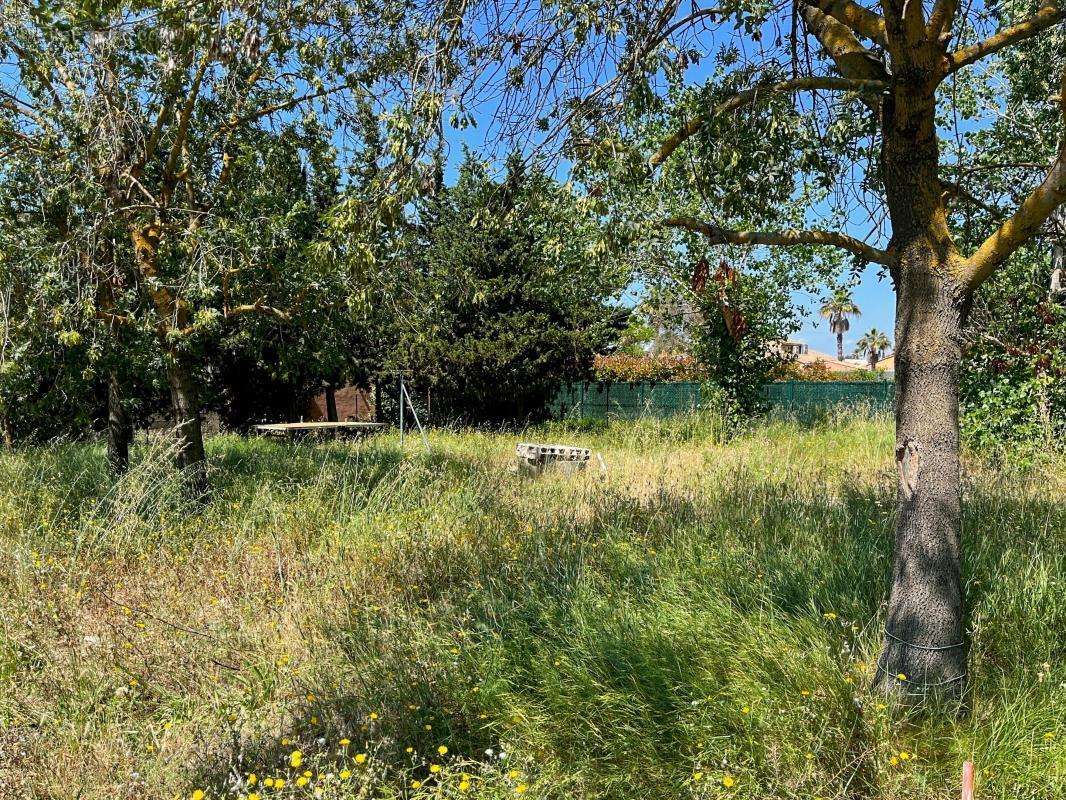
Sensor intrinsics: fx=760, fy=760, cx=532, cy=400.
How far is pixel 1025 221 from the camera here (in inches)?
116

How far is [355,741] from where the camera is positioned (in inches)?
123

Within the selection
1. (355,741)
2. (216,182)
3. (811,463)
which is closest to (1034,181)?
(811,463)

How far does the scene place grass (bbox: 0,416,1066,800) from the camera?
9.12ft

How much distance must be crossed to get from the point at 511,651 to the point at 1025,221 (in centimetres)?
280

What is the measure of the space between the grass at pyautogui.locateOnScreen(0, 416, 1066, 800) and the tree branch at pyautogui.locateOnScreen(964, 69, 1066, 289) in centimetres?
155

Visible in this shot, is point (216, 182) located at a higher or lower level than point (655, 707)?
higher

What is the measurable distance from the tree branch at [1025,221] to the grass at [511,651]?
1.55 metres

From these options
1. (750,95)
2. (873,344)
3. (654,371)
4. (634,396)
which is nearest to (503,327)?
(634,396)

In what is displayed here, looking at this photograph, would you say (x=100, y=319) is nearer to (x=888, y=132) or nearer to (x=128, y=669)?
(x=128, y=669)

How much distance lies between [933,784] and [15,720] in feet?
12.4

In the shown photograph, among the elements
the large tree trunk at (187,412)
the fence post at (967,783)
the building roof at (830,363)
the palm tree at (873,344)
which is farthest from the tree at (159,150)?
the palm tree at (873,344)

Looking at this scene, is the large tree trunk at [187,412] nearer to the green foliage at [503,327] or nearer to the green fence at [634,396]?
the green foliage at [503,327]

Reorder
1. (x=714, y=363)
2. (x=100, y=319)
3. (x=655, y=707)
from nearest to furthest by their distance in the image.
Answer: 1. (x=655, y=707)
2. (x=100, y=319)
3. (x=714, y=363)

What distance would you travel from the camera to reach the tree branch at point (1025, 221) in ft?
9.43
